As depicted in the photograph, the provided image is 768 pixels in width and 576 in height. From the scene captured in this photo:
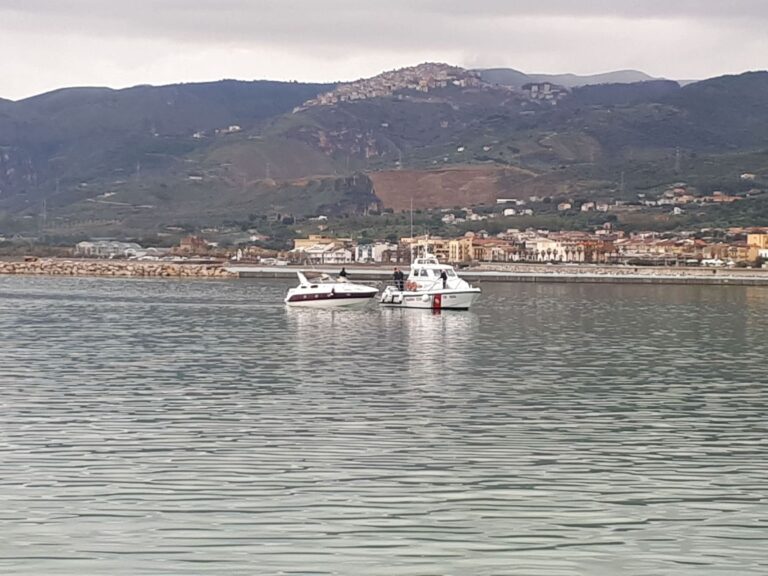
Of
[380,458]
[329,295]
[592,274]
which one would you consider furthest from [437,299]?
[592,274]

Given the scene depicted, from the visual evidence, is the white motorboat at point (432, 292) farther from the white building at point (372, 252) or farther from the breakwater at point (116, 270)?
the white building at point (372, 252)

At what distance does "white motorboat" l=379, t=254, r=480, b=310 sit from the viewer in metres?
63.2

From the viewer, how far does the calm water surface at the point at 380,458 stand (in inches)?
577

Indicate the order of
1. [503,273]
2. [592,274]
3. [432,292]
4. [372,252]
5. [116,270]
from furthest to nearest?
1. [372,252]
2. [503,273]
3. [116,270]
4. [592,274]
5. [432,292]

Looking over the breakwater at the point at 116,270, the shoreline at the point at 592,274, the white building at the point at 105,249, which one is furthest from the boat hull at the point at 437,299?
the white building at the point at 105,249

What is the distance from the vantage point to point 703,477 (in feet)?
61.8

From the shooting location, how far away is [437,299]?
6328 centimetres

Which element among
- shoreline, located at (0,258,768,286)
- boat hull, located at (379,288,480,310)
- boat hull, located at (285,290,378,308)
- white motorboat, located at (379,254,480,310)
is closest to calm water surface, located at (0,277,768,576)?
boat hull, located at (379,288,480,310)

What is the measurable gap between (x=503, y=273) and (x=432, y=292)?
69.3m

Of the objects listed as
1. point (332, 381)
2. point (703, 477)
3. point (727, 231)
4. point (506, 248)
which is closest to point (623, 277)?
point (506, 248)

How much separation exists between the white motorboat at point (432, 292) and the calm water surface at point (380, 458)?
2134 cm

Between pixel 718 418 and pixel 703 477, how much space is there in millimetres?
6109

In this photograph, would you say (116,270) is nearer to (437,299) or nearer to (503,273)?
(503,273)

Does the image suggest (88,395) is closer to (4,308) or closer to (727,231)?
(4,308)
